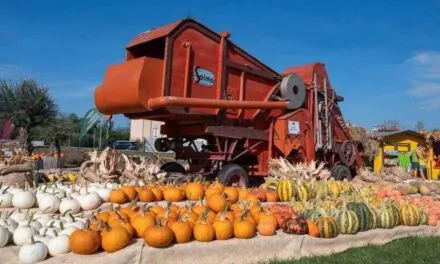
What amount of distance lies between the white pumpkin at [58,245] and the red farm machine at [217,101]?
3.56 meters

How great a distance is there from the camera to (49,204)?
5727 mm

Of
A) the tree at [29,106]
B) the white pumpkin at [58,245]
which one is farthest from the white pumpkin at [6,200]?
the tree at [29,106]

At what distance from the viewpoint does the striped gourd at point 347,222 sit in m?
5.98

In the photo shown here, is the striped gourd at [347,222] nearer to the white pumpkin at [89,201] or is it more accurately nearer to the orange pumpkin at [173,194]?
the orange pumpkin at [173,194]

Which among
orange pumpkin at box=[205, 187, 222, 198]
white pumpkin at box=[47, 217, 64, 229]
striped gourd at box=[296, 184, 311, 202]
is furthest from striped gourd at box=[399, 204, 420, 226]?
white pumpkin at box=[47, 217, 64, 229]

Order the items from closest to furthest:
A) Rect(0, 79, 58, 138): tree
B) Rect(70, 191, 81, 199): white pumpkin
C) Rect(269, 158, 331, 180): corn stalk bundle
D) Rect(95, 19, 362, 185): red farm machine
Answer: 1. Rect(70, 191, 81, 199): white pumpkin
2. Rect(95, 19, 362, 185): red farm machine
3. Rect(269, 158, 331, 180): corn stalk bundle
4. Rect(0, 79, 58, 138): tree

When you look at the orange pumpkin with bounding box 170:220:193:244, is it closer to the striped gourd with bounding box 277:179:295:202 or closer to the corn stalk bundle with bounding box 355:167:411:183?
the striped gourd with bounding box 277:179:295:202

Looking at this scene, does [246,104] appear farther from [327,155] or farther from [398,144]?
[398,144]

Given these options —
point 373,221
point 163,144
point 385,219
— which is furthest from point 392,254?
point 163,144

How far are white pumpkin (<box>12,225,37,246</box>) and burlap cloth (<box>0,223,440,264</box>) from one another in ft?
0.25

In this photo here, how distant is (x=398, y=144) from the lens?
21625 millimetres

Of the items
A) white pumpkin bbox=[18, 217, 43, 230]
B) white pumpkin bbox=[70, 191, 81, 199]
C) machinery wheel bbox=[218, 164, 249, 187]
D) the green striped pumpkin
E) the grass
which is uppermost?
machinery wheel bbox=[218, 164, 249, 187]

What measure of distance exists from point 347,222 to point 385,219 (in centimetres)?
96

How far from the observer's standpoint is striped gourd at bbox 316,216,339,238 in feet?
18.7
